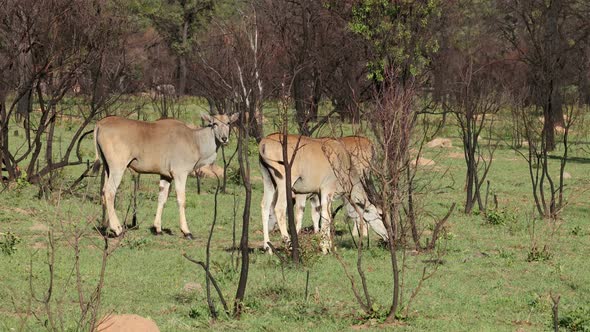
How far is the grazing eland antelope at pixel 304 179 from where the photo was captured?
14711 millimetres

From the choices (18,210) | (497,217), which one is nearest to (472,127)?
(497,217)

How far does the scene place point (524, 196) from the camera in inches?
896

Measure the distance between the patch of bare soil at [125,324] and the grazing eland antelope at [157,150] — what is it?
6.82m

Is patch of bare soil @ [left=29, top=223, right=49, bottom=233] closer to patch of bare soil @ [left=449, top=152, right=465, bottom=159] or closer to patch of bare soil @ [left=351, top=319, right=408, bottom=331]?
patch of bare soil @ [left=351, top=319, right=408, bottom=331]

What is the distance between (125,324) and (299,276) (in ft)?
14.5

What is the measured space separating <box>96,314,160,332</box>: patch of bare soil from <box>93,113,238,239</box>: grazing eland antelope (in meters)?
6.82

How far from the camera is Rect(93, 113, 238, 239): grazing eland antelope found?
52.4 feet

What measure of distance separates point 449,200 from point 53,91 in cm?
875

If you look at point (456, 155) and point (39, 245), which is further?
point (456, 155)

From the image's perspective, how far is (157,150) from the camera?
16.5 meters

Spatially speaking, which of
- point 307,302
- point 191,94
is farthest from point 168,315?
point 191,94

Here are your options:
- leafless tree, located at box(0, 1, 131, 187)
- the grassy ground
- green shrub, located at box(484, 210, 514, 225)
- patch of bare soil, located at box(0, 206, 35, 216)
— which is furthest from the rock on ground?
green shrub, located at box(484, 210, 514, 225)

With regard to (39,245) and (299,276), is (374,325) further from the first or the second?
(39,245)

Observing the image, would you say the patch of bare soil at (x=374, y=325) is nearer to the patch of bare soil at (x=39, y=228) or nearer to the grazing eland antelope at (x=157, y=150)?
the grazing eland antelope at (x=157, y=150)
